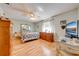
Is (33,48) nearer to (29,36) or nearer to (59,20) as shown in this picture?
(29,36)

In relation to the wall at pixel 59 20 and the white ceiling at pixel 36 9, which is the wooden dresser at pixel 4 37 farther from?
the wall at pixel 59 20

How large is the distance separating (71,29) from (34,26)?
29.4 inches

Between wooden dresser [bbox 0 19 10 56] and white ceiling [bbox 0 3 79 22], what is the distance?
17cm

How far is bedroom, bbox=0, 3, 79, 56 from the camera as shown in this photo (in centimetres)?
147

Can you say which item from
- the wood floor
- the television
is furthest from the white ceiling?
the wood floor

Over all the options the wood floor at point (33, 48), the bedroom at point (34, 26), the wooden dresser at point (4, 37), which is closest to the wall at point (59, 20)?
the bedroom at point (34, 26)

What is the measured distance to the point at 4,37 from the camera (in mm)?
1468

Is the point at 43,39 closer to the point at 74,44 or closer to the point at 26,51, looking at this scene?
the point at 26,51

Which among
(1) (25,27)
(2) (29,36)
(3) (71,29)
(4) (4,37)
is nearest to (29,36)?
(2) (29,36)

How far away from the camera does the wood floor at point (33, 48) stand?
1.55 metres

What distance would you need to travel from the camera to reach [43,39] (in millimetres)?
1775

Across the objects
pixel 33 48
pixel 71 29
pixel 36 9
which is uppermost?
pixel 36 9

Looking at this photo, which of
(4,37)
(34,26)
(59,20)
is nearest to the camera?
(4,37)

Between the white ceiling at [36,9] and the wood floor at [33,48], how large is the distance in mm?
510
